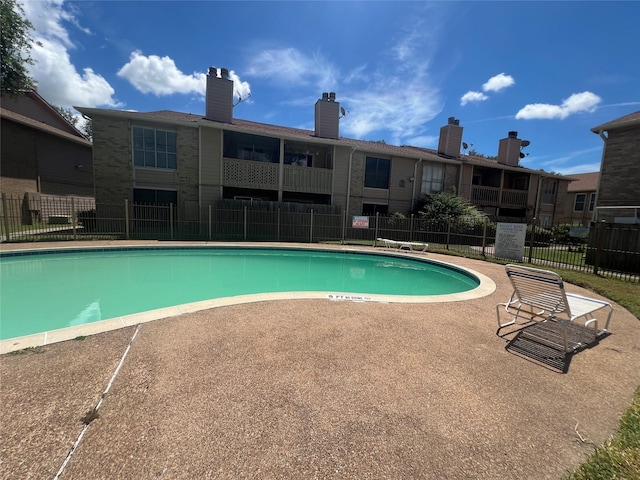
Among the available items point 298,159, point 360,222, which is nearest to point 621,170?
point 360,222

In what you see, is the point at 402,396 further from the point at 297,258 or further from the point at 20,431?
the point at 297,258

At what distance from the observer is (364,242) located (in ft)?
55.1

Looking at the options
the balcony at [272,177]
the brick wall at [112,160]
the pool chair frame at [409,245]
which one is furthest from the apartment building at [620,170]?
the brick wall at [112,160]

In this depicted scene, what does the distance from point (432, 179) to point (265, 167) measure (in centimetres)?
1240

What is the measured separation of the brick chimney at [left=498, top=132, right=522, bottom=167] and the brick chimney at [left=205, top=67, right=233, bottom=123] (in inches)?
926

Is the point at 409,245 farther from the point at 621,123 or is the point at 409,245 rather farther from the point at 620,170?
the point at 621,123

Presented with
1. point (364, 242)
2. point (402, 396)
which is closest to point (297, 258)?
point (364, 242)

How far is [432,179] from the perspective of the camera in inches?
861

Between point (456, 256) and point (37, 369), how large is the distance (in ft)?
45.4

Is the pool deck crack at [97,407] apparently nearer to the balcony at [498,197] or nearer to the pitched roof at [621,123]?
the pitched roof at [621,123]

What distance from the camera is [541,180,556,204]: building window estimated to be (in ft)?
84.9

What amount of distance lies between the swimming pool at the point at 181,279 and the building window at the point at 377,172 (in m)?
8.38

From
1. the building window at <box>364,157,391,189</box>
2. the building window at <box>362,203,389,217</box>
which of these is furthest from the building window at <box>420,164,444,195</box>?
the building window at <box>362,203,389,217</box>

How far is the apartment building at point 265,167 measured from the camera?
1593cm
